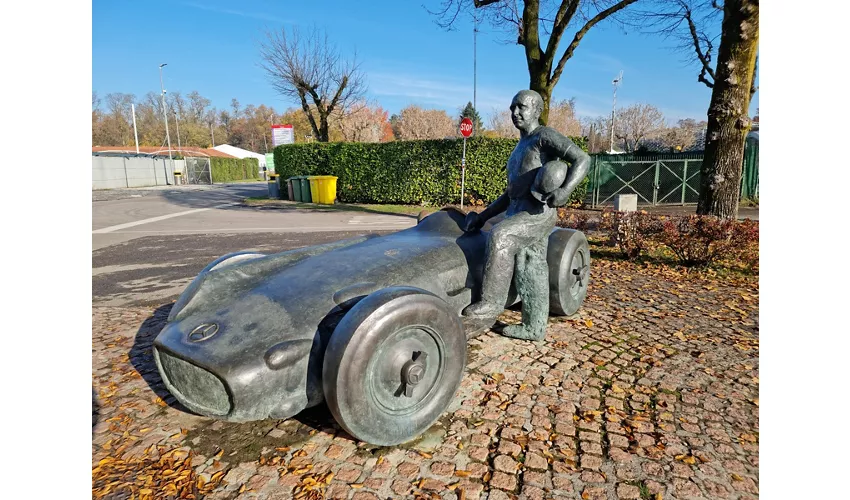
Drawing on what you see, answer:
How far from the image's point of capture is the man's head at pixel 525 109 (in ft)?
10.9

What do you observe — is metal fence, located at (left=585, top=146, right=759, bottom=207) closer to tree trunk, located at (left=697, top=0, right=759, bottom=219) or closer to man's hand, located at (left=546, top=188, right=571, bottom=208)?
tree trunk, located at (left=697, top=0, right=759, bottom=219)

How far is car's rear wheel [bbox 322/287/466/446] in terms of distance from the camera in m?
2.03

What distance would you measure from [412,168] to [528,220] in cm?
1303

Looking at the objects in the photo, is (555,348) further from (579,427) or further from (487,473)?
(487,473)

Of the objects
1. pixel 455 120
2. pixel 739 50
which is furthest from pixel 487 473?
pixel 455 120

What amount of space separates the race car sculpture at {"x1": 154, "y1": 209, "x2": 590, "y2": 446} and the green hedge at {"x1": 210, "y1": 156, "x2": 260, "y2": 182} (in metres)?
43.6

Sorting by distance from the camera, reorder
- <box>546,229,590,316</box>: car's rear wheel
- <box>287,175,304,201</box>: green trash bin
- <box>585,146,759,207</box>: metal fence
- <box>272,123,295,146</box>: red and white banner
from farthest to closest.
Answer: <box>272,123,295,146</box>: red and white banner < <box>287,175,304,201</box>: green trash bin < <box>585,146,759,207</box>: metal fence < <box>546,229,590,316</box>: car's rear wheel

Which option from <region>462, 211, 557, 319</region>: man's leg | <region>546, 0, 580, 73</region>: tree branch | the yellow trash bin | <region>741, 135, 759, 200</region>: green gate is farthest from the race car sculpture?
<region>741, 135, 759, 200</region>: green gate

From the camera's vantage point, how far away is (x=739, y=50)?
708 centimetres

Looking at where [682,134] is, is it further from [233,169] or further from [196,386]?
[196,386]

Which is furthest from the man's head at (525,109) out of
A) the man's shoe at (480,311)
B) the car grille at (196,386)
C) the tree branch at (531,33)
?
the tree branch at (531,33)

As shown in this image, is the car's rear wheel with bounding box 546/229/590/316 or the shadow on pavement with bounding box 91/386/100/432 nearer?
the shadow on pavement with bounding box 91/386/100/432

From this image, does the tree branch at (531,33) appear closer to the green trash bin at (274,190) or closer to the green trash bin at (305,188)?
the green trash bin at (305,188)

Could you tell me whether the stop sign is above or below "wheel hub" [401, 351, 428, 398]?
above
